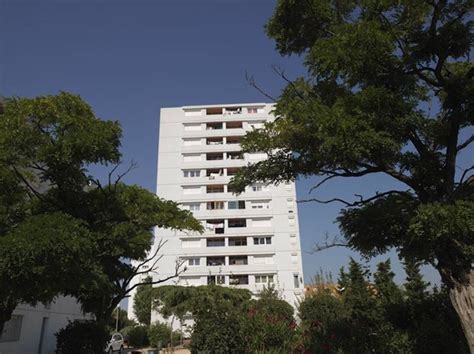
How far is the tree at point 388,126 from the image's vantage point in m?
7.53

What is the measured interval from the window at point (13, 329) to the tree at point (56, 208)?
272 inches

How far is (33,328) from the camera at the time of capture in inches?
800

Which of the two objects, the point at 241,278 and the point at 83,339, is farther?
the point at 241,278

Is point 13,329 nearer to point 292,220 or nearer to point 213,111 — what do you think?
point 292,220

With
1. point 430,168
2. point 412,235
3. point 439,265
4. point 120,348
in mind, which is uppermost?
point 430,168

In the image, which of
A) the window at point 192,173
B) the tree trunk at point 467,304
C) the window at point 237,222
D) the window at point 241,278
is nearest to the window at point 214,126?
the window at point 192,173

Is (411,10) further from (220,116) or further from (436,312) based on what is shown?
(220,116)

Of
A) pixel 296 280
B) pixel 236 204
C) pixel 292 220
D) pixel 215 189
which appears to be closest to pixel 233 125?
pixel 215 189

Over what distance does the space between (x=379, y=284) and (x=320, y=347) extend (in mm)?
15910

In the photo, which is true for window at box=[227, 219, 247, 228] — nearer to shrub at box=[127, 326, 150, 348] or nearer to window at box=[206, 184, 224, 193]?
window at box=[206, 184, 224, 193]

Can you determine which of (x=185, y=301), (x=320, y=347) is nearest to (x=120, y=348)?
(x=185, y=301)

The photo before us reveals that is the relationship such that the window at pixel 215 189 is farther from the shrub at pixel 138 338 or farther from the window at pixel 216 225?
the shrub at pixel 138 338

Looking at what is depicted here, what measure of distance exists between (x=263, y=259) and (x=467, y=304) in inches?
1599

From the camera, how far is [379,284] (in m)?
25.0
